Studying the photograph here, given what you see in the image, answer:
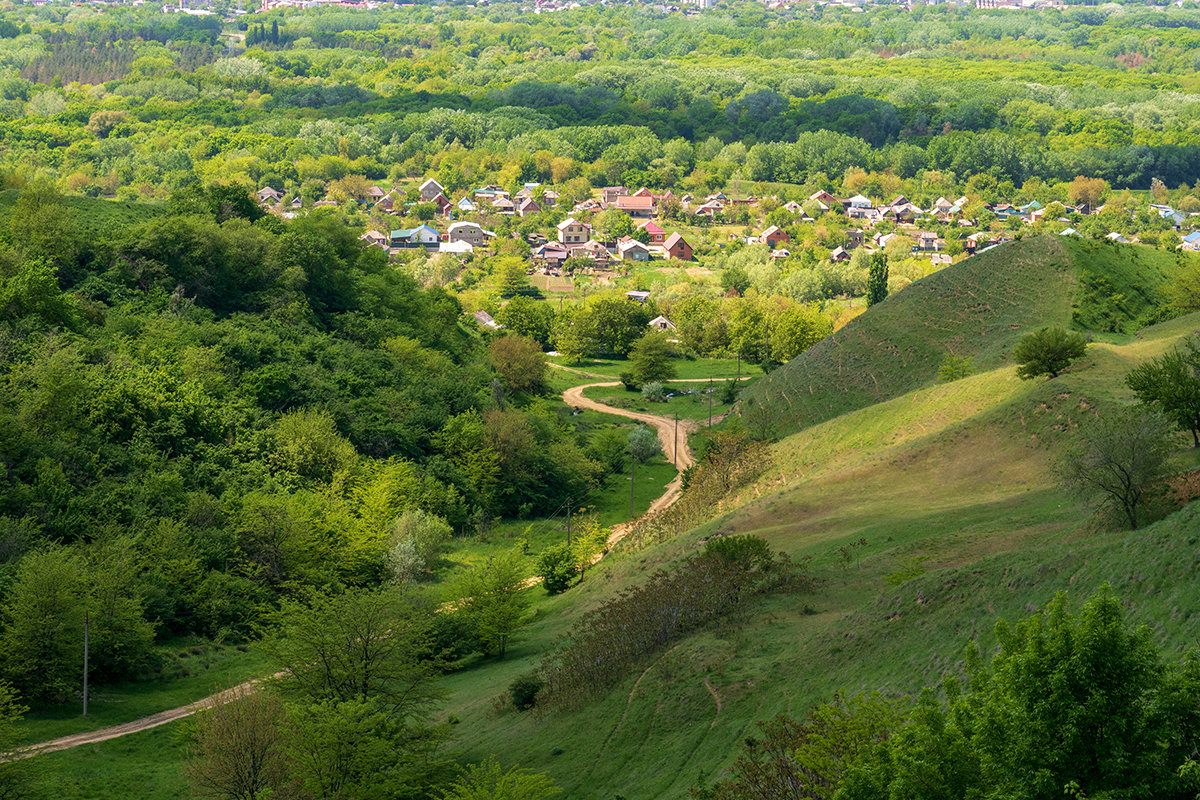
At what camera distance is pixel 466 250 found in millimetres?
146875

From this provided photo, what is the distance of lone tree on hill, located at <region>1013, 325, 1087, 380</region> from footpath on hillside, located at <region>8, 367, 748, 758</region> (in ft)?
67.8

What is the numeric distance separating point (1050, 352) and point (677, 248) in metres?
100

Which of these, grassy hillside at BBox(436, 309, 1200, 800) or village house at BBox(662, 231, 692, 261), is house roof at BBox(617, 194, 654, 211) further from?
grassy hillside at BBox(436, 309, 1200, 800)

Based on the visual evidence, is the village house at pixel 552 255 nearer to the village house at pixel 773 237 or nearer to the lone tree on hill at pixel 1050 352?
the village house at pixel 773 237

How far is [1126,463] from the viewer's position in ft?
101

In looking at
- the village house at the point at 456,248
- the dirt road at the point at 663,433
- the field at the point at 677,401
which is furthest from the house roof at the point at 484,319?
the village house at the point at 456,248

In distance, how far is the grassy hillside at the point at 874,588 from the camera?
26.8 m

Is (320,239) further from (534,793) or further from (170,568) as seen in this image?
(534,793)

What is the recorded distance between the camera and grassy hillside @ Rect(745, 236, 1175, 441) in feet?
227

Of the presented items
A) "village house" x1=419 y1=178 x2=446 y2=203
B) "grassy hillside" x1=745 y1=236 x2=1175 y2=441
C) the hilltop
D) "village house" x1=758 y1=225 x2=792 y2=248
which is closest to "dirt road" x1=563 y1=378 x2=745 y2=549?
"grassy hillside" x1=745 y1=236 x2=1175 y2=441

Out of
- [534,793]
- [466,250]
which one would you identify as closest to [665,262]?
[466,250]

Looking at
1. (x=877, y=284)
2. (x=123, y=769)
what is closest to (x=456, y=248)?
(x=877, y=284)

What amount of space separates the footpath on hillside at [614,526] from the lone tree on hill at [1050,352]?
20679 millimetres

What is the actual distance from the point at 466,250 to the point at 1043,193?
91.8 meters
